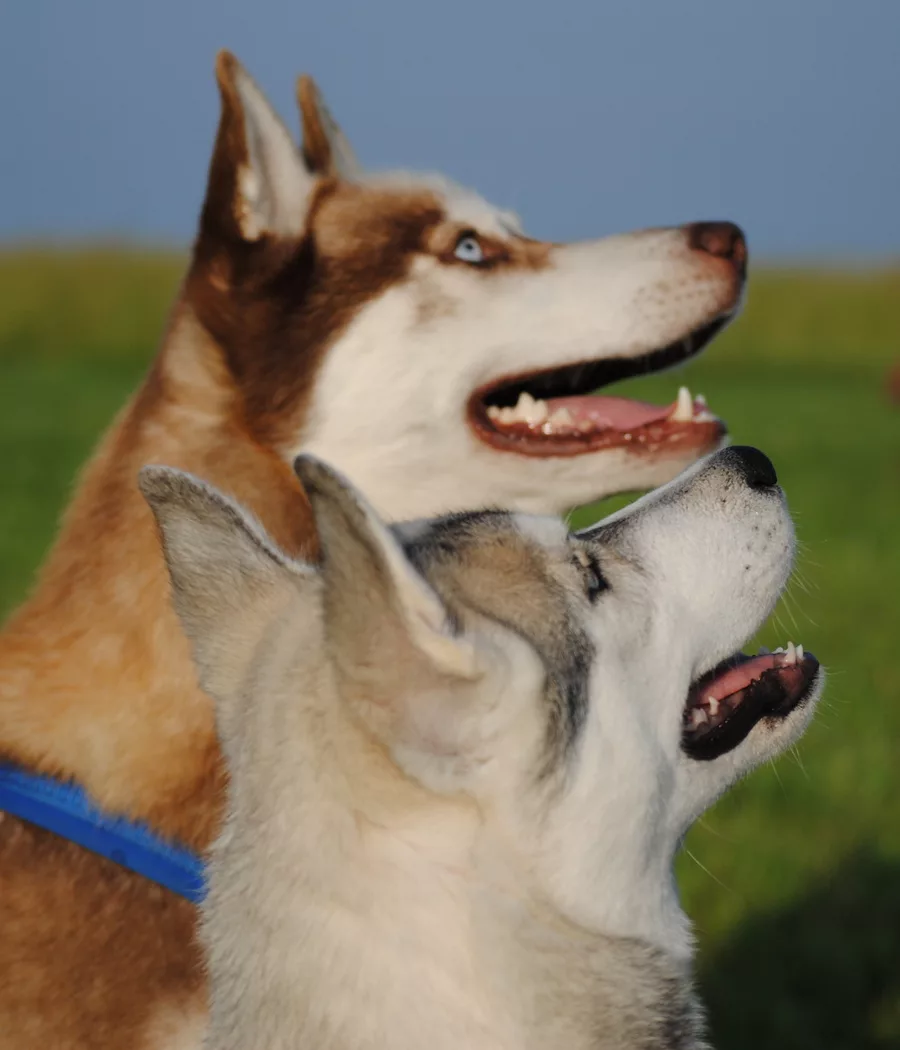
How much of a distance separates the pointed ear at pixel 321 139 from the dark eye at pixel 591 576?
141cm

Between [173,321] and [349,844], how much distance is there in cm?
156

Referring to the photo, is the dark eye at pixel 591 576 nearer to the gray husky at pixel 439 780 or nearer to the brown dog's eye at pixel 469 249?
the gray husky at pixel 439 780

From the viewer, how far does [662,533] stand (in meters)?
2.56

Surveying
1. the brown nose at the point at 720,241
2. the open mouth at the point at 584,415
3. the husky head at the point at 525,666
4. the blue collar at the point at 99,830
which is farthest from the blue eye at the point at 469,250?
the blue collar at the point at 99,830

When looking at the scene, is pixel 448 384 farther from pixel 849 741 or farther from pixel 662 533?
pixel 849 741

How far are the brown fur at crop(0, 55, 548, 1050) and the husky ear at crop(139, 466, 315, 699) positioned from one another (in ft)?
1.27

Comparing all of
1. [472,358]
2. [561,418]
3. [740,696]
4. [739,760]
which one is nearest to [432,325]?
[472,358]

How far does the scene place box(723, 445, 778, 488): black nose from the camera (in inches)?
105

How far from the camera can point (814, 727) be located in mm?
6117

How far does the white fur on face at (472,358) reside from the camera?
3.14 metres

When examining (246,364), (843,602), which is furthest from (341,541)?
(843,602)

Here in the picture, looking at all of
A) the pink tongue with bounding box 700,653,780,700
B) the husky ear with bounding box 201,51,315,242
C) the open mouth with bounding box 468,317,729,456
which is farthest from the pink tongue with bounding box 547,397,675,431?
the pink tongue with bounding box 700,653,780,700

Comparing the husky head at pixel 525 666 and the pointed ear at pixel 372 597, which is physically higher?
the pointed ear at pixel 372 597

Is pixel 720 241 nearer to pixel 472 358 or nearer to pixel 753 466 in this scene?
pixel 472 358
